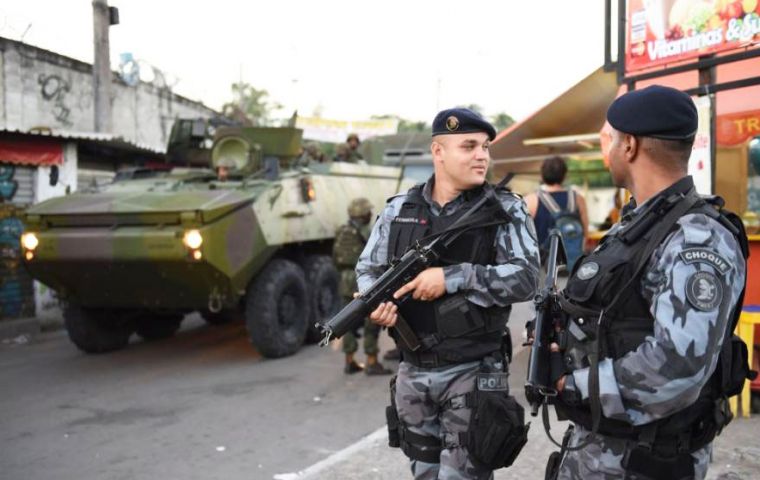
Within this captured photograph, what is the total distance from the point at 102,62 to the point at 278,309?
5.57 m

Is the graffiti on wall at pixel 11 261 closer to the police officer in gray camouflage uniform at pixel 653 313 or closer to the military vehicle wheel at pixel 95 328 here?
the military vehicle wheel at pixel 95 328

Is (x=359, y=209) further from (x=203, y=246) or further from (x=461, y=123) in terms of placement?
(x=461, y=123)

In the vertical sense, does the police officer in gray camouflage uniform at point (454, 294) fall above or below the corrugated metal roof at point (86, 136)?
below

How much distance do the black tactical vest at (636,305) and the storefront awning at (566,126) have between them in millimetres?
5451

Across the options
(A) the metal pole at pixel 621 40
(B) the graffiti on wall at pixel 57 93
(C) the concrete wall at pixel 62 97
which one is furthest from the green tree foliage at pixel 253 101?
(A) the metal pole at pixel 621 40

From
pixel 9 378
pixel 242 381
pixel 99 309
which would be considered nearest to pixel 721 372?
pixel 242 381

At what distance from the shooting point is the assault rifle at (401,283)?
2285 millimetres

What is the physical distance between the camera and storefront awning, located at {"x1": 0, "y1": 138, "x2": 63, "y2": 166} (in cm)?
820

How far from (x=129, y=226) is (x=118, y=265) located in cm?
34

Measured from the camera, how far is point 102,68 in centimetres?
1029

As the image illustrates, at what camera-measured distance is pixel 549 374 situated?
1.76 m

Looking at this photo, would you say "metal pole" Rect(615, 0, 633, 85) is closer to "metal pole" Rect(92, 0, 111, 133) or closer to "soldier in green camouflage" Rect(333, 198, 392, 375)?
"soldier in green camouflage" Rect(333, 198, 392, 375)

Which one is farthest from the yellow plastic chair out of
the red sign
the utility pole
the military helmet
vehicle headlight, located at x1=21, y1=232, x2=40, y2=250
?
the utility pole

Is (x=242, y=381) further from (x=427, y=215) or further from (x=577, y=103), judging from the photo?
(x=577, y=103)
